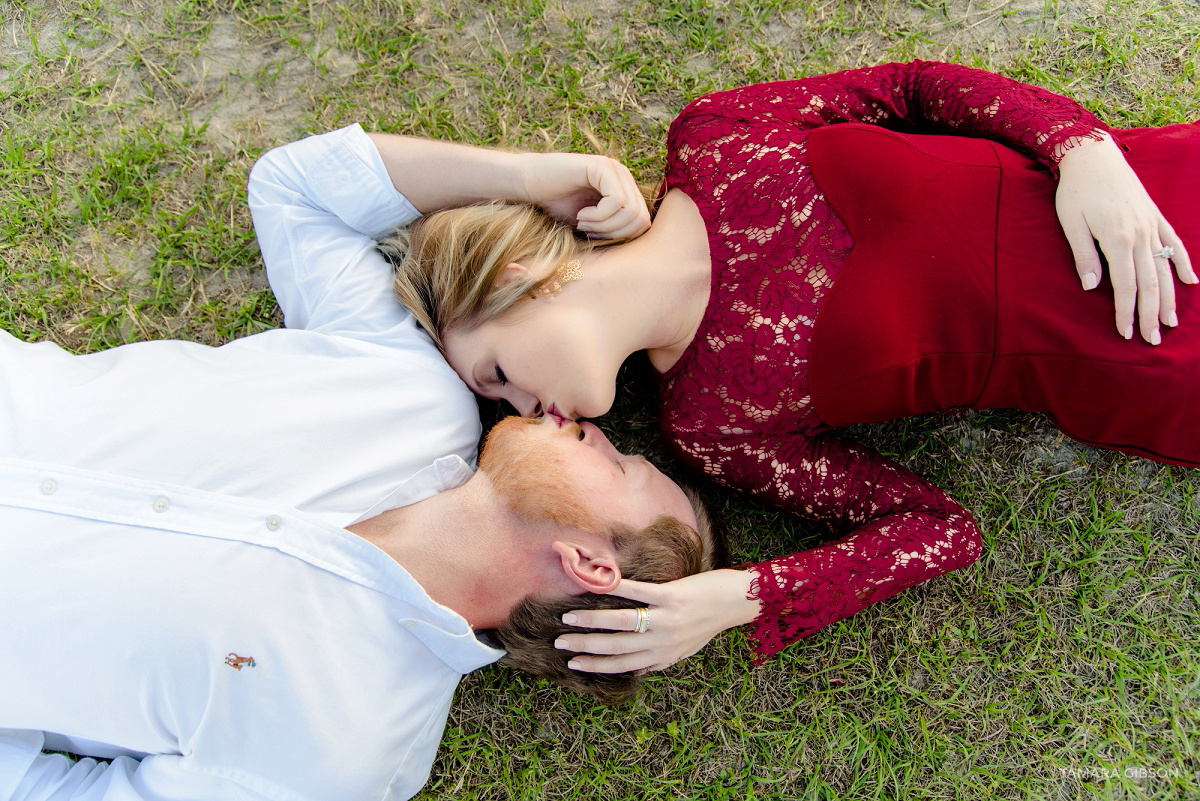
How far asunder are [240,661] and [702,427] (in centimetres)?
172

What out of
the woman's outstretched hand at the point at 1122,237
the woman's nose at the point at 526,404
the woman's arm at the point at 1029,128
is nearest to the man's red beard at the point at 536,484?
the woman's nose at the point at 526,404

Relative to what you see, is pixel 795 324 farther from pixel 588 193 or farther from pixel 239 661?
pixel 239 661

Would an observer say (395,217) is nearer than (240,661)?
No

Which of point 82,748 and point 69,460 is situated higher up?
point 69,460

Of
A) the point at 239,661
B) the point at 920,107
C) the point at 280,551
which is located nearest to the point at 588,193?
the point at 920,107

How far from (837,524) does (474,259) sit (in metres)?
1.73

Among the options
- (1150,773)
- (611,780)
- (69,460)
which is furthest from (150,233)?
(1150,773)

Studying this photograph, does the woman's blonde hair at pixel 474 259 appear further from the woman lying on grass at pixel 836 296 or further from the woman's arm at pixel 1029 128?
the woman's arm at pixel 1029 128

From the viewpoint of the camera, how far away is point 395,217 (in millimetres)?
2801

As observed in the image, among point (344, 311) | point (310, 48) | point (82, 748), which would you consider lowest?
point (82, 748)

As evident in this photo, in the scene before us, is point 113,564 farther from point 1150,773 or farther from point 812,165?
point 1150,773

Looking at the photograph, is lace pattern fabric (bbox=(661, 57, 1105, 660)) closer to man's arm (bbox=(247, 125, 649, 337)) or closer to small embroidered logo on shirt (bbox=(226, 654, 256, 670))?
man's arm (bbox=(247, 125, 649, 337))

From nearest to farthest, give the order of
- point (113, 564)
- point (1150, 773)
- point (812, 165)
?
1. point (113, 564)
2. point (812, 165)
3. point (1150, 773)

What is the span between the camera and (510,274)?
2502mm
